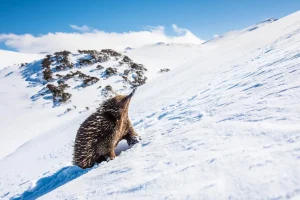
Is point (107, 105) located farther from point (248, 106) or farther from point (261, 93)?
point (261, 93)

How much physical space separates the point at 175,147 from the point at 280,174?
1802 mm

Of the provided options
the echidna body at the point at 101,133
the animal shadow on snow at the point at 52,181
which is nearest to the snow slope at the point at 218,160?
the animal shadow on snow at the point at 52,181

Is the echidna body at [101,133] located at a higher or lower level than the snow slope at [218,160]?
higher

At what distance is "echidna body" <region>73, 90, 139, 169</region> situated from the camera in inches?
172

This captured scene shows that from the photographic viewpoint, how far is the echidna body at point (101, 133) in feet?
14.3

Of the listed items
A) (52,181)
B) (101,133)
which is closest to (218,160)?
(101,133)

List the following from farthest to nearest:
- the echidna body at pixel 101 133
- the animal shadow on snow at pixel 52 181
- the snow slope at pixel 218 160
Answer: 1. the animal shadow on snow at pixel 52 181
2. the echidna body at pixel 101 133
3. the snow slope at pixel 218 160

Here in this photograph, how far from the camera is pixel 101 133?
4.38 meters

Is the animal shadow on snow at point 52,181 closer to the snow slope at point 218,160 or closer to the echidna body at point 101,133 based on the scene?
the snow slope at point 218,160

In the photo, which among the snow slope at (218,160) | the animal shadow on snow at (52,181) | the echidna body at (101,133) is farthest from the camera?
the animal shadow on snow at (52,181)

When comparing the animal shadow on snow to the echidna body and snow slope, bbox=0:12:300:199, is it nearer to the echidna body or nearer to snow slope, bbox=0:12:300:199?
snow slope, bbox=0:12:300:199

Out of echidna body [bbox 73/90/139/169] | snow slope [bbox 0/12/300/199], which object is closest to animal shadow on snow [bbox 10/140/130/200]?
snow slope [bbox 0/12/300/199]

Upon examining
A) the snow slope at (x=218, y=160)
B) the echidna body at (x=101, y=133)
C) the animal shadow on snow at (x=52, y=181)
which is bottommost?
the animal shadow on snow at (x=52, y=181)

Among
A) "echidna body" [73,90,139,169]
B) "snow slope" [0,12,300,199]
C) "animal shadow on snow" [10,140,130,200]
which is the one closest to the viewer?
"snow slope" [0,12,300,199]
